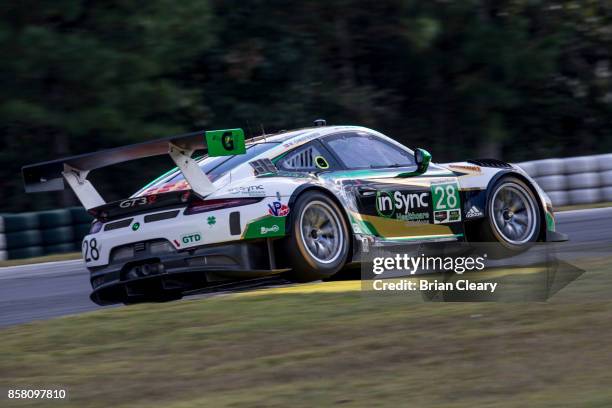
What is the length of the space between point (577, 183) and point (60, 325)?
1135cm

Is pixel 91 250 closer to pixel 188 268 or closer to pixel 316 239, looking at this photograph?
pixel 188 268

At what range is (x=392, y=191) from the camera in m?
9.31

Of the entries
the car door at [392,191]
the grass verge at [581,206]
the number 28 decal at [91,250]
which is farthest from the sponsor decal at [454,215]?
the grass verge at [581,206]

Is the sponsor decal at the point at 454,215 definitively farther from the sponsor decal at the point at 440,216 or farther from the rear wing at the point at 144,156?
the rear wing at the point at 144,156

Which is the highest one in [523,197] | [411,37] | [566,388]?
[411,37]

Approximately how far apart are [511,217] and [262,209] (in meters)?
2.82

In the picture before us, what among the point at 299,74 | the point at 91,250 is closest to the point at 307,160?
the point at 91,250

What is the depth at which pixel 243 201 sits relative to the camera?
8305 mm

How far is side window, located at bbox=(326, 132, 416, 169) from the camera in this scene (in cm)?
940

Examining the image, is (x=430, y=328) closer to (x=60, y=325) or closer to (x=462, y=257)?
(x=462, y=257)

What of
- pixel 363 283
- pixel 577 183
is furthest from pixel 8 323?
pixel 577 183

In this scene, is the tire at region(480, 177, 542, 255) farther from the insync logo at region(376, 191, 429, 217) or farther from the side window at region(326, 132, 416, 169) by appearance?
the side window at region(326, 132, 416, 169)

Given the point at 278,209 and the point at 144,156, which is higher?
the point at 144,156

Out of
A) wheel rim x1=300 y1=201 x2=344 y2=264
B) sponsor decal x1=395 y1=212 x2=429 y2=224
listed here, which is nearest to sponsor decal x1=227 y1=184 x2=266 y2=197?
wheel rim x1=300 y1=201 x2=344 y2=264
